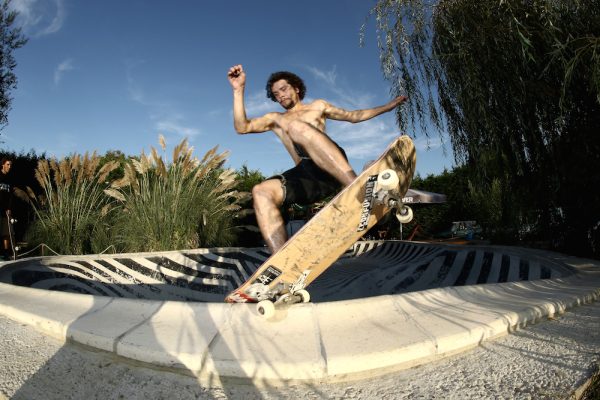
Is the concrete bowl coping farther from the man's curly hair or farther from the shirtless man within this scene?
the man's curly hair

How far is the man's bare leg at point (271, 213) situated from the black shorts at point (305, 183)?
0.20ft

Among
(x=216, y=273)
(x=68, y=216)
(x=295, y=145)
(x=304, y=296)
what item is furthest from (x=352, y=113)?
(x=68, y=216)

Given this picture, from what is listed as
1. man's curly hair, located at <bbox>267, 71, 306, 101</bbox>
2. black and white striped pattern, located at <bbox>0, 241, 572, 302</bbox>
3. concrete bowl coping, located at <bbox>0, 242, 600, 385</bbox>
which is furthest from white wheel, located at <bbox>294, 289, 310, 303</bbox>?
black and white striped pattern, located at <bbox>0, 241, 572, 302</bbox>

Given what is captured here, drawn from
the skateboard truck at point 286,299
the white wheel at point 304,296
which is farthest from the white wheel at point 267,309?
the white wheel at point 304,296

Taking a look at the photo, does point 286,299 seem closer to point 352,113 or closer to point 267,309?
point 267,309

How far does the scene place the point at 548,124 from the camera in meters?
4.54

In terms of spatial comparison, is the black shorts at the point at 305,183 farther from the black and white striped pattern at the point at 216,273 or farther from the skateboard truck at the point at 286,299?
the black and white striped pattern at the point at 216,273

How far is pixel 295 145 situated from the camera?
8.93 feet

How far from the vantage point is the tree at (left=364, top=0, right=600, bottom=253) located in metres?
3.87

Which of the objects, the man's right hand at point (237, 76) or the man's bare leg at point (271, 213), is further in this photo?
the man's right hand at point (237, 76)

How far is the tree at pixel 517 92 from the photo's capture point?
3.87 meters

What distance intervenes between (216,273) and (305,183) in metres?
2.43

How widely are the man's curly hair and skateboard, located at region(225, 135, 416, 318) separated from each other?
1057 mm

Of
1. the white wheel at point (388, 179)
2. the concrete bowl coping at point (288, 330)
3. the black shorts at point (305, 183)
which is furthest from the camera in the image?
the black shorts at point (305, 183)
